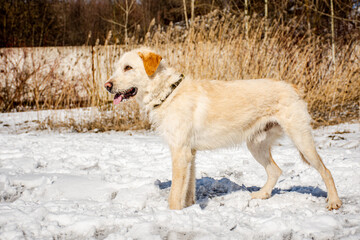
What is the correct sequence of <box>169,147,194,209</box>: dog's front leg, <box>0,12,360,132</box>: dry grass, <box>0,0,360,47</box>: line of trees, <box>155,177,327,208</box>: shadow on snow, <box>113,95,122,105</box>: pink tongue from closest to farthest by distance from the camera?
<box>169,147,194,209</box>: dog's front leg < <box>113,95,122,105</box>: pink tongue < <box>155,177,327,208</box>: shadow on snow < <box>0,12,360,132</box>: dry grass < <box>0,0,360,47</box>: line of trees

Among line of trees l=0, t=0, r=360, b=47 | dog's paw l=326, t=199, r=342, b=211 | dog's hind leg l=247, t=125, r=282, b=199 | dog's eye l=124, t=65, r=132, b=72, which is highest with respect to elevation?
line of trees l=0, t=0, r=360, b=47

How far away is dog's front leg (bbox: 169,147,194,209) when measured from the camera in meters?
2.68

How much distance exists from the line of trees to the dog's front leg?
944cm

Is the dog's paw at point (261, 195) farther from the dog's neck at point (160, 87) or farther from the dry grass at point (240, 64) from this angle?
the dry grass at point (240, 64)

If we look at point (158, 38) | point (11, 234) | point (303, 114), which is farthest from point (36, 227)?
point (158, 38)

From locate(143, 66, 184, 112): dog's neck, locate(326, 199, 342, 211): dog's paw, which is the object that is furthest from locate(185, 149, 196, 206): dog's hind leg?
locate(326, 199, 342, 211): dog's paw

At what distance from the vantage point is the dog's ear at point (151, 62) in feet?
9.65

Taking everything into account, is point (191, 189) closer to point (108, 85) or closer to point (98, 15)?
point (108, 85)

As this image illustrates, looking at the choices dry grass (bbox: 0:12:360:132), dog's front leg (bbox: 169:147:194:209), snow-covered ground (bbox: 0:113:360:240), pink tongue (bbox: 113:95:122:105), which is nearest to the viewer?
snow-covered ground (bbox: 0:113:360:240)

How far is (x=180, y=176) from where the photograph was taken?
271 centimetres

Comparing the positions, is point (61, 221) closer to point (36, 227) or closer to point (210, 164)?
point (36, 227)

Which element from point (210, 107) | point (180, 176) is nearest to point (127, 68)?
point (210, 107)

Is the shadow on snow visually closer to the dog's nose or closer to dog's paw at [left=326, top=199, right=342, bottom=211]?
dog's paw at [left=326, top=199, right=342, bottom=211]

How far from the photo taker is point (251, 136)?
3.19 m
